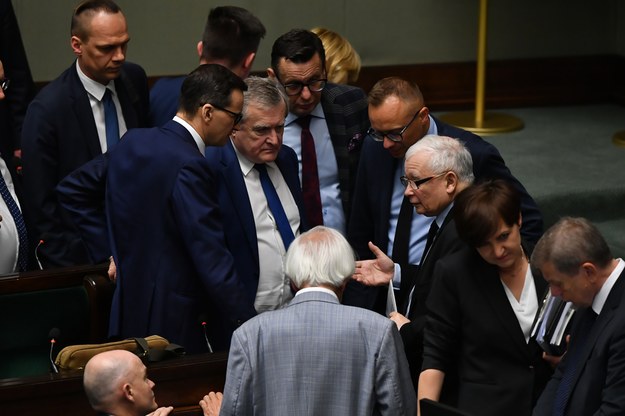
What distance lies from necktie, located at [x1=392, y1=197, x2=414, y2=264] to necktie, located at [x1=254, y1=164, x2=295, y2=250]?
0.39m

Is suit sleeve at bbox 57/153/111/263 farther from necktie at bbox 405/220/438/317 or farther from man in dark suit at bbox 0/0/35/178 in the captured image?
necktie at bbox 405/220/438/317

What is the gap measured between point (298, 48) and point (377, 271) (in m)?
1.11

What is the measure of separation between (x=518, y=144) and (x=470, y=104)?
0.90 m

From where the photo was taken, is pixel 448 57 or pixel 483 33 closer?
pixel 483 33

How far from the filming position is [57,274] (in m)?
4.25

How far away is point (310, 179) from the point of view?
459 centimetres

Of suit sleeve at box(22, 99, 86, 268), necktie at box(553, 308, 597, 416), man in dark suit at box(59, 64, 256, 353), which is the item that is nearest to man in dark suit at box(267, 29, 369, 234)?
man in dark suit at box(59, 64, 256, 353)

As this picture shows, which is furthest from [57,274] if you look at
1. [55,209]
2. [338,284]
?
[338,284]

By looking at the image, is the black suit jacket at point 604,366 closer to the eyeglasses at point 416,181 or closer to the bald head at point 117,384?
→ the eyeglasses at point 416,181

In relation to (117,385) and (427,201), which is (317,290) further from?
(427,201)

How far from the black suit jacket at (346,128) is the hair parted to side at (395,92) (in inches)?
18.8

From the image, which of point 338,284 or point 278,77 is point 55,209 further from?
point 338,284

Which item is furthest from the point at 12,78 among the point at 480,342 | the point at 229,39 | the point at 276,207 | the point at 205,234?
the point at 480,342

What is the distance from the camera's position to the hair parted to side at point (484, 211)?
10.8 feet
